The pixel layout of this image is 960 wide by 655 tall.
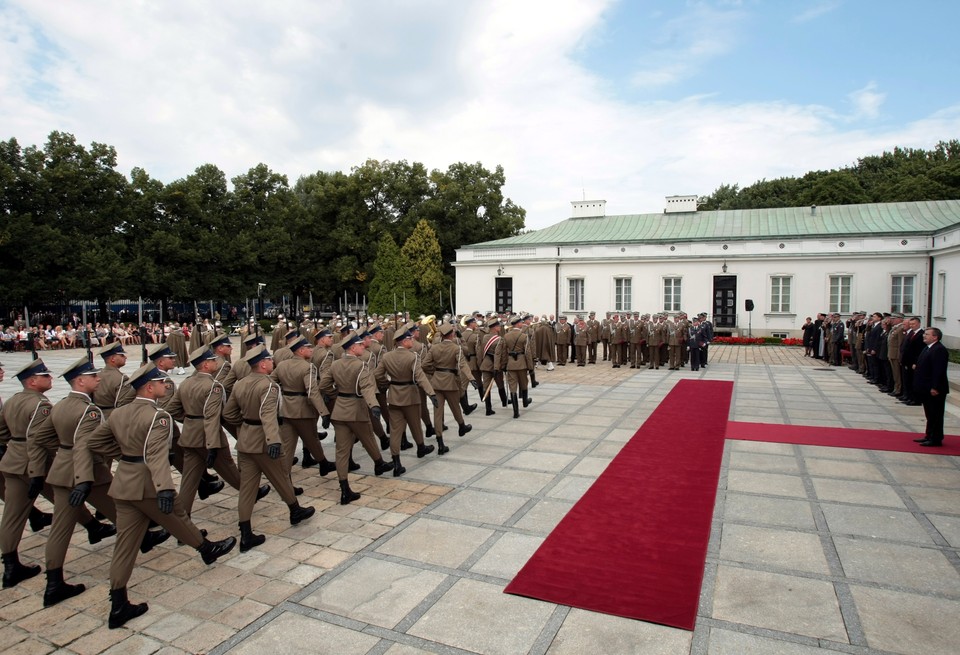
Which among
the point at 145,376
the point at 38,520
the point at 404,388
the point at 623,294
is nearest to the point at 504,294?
the point at 623,294

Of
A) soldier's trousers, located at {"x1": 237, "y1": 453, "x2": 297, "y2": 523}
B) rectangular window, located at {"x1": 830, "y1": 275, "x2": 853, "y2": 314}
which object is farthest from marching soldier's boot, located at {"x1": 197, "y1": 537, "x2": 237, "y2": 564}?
rectangular window, located at {"x1": 830, "y1": 275, "x2": 853, "y2": 314}

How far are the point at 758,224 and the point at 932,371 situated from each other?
77.3ft

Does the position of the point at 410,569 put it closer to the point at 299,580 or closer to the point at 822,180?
the point at 299,580

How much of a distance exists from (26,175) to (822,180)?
5258 centimetres

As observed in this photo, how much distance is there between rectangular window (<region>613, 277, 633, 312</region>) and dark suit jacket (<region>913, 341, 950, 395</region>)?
831 inches

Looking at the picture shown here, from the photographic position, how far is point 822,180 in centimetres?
4506

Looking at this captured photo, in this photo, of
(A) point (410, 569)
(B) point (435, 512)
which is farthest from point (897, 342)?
(A) point (410, 569)

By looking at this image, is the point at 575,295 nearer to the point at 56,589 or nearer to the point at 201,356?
the point at 201,356

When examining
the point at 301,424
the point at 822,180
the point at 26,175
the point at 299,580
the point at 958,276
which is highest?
the point at 822,180

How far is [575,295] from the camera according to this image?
31.6 meters

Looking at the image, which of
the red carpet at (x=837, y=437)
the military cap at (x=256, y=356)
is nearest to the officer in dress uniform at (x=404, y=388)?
the military cap at (x=256, y=356)

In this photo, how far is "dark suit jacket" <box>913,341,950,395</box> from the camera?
8750mm

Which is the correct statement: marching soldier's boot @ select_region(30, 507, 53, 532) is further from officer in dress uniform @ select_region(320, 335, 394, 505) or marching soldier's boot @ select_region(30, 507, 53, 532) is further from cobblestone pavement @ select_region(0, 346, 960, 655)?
officer in dress uniform @ select_region(320, 335, 394, 505)

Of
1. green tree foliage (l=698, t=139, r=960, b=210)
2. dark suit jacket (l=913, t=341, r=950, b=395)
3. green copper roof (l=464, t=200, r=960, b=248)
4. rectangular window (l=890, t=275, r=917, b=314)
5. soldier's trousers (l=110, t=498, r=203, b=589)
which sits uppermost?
green tree foliage (l=698, t=139, r=960, b=210)
